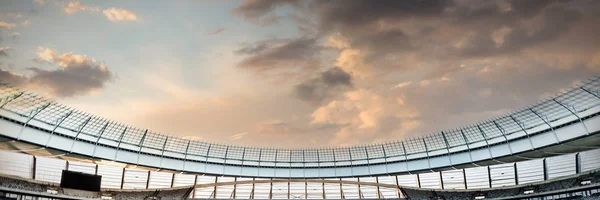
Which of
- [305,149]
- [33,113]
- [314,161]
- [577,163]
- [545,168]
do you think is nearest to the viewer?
[33,113]

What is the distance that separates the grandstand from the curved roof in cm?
15

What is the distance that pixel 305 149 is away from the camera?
76.9 meters

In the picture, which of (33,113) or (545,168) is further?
(545,168)

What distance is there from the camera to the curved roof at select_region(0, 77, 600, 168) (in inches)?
2031

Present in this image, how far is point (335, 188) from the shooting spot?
67.6m

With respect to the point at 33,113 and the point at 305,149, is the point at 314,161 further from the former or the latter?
the point at 33,113

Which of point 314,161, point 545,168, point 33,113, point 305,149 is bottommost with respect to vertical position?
point 545,168

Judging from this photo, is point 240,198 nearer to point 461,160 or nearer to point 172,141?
point 172,141

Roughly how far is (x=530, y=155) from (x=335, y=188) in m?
27.7

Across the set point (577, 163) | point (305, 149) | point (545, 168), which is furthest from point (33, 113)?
point (577, 163)

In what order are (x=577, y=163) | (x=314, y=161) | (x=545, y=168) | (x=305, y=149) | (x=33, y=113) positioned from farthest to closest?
1. (x=305, y=149)
2. (x=314, y=161)
3. (x=545, y=168)
4. (x=577, y=163)
5. (x=33, y=113)

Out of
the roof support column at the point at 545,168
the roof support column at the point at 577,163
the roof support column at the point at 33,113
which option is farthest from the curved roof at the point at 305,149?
the roof support column at the point at 577,163

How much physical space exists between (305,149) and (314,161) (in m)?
2.60

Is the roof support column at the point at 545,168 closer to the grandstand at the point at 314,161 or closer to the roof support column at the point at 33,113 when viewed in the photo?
the grandstand at the point at 314,161
